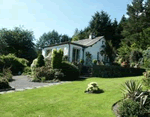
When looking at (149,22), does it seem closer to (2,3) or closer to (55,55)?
(55,55)

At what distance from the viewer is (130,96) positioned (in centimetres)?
574

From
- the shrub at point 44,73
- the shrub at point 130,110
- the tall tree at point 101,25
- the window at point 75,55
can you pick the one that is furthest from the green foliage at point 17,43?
the shrub at point 130,110

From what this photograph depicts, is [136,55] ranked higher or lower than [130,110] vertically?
higher

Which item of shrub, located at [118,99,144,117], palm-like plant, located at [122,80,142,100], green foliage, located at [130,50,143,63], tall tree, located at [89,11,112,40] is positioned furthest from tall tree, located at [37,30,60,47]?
shrub, located at [118,99,144,117]

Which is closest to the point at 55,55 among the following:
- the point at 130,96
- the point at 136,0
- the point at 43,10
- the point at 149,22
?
the point at 43,10

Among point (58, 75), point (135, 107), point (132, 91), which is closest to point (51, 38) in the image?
point (58, 75)

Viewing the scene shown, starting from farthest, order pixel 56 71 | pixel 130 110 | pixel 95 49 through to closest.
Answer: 1. pixel 95 49
2. pixel 56 71
3. pixel 130 110

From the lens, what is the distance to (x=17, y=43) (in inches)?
1411

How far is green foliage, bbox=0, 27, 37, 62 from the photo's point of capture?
3390 cm

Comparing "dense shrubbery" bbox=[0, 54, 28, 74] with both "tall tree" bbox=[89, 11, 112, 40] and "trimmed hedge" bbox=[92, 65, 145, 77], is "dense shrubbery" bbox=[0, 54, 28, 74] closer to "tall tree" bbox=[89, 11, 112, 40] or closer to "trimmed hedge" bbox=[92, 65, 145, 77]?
"trimmed hedge" bbox=[92, 65, 145, 77]

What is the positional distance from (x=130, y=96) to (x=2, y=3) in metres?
10.0

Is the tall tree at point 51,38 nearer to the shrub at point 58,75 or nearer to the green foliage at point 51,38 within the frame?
the green foliage at point 51,38

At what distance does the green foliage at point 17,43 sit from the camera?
33.9 metres

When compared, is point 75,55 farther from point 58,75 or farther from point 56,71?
point 58,75
